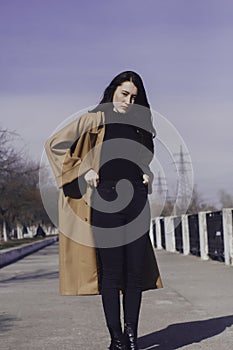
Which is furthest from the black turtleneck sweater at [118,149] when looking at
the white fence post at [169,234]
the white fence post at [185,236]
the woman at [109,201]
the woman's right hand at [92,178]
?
the white fence post at [169,234]

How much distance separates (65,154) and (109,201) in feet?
1.65

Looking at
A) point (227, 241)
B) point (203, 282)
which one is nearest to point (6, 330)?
point (203, 282)

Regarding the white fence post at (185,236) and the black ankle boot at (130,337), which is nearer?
the black ankle boot at (130,337)

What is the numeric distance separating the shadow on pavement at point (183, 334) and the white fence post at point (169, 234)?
2306cm

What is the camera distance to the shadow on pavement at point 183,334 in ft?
20.8

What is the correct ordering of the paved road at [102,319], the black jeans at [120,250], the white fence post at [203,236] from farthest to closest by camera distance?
the white fence post at [203,236]
the paved road at [102,319]
the black jeans at [120,250]

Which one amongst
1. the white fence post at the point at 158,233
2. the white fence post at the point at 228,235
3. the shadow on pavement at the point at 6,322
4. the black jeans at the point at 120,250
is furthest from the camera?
the white fence post at the point at 158,233

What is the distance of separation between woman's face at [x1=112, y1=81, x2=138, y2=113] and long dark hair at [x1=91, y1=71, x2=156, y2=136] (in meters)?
0.03

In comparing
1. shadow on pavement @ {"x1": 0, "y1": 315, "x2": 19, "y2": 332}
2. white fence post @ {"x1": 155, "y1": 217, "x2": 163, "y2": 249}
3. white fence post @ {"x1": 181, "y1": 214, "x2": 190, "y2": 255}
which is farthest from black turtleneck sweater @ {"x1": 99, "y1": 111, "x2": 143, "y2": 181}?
white fence post @ {"x1": 155, "y1": 217, "x2": 163, "y2": 249}

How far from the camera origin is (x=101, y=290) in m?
5.70

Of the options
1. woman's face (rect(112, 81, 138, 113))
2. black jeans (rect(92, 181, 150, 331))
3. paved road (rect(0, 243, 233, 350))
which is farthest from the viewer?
paved road (rect(0, 243, 233, 350))

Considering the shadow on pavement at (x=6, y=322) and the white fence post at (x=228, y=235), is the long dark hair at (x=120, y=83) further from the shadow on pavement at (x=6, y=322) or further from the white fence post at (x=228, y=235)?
the white fence post at (x=228, y=235)

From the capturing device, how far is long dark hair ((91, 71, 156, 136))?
578 centimetres

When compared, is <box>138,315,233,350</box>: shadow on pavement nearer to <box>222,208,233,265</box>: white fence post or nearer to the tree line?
<box>222,208,233,265</box>: white fence post
